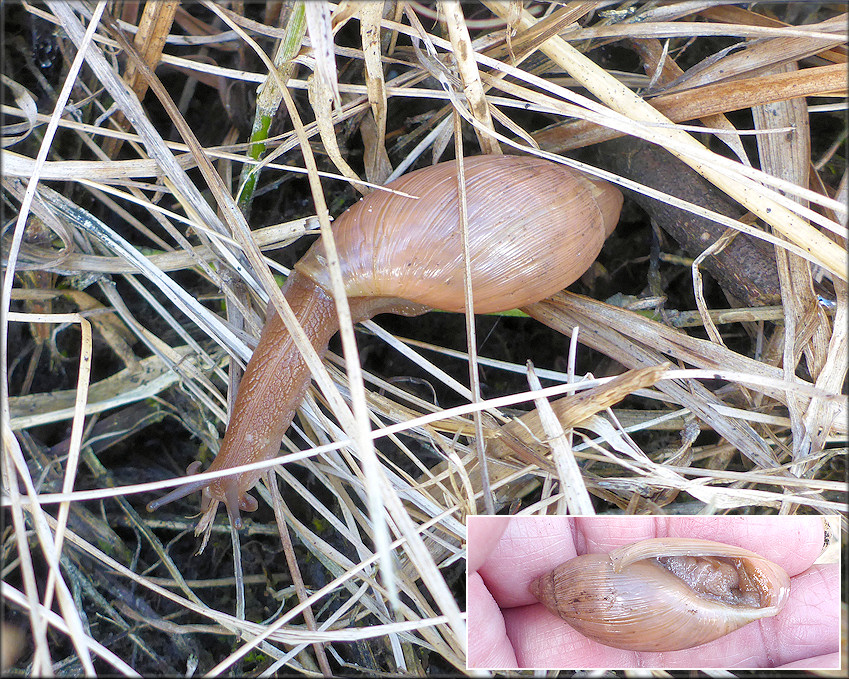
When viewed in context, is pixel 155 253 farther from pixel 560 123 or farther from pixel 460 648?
pixel 460 648

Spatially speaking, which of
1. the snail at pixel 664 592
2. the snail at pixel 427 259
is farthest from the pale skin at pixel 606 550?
the snail at pixel 427 259

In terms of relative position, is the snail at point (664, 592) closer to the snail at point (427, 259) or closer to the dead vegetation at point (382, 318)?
the dead vegetation at point (382, 318)

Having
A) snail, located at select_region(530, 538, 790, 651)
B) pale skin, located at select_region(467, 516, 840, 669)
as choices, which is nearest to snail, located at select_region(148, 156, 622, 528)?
pale skin, located at select_region(467, 516, 840, 669)

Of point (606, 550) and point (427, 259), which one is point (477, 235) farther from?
point (606, 550)

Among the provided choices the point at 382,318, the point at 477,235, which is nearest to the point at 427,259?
the point at 477,235

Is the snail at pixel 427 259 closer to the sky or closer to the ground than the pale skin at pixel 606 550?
closer to the sky

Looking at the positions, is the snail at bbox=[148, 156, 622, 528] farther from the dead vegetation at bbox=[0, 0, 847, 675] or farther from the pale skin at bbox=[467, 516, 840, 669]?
the pale skin at bbox=[467, 516, 840, 669]
